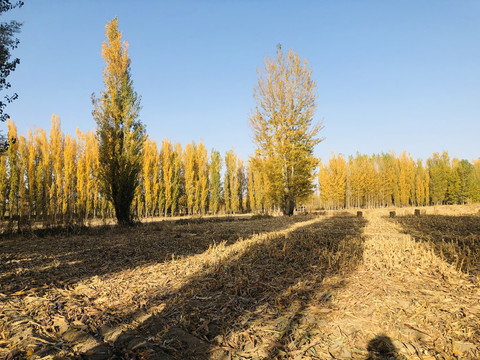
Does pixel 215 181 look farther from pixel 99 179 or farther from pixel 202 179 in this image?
pixel 99 179

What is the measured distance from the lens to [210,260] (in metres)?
5.21

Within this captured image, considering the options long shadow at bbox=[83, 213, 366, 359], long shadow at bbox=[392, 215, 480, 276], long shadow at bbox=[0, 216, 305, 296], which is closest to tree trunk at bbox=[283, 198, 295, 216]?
long shadow at bbox=[392, 215, 480, 276]

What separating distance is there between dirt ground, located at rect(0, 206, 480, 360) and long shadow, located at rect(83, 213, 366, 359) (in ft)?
0.05

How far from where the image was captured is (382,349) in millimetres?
2318

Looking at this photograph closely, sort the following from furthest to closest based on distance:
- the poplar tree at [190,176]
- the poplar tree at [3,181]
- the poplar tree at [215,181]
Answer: the poplar tree at [215,181] < the poplar tree at [190,176] < the poplar tree at [3,181]

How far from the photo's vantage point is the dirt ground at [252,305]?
95.5 inches

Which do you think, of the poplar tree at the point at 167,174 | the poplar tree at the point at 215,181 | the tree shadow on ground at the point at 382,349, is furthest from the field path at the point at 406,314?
the poplar tree at the point at 215,181

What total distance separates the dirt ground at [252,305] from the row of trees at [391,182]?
4331 cm

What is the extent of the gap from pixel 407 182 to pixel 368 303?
60.3 meters

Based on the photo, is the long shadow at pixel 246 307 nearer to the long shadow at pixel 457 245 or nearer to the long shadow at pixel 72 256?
the long shadow at pixel 457 245

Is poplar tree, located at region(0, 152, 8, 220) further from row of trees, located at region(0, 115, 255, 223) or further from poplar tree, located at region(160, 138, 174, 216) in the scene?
poplar tree, located at region(160, 138, 174, 216)

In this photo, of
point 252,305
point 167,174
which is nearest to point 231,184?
point 167,174

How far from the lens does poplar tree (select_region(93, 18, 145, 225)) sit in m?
12.9

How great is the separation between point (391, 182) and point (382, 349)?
189 feet
